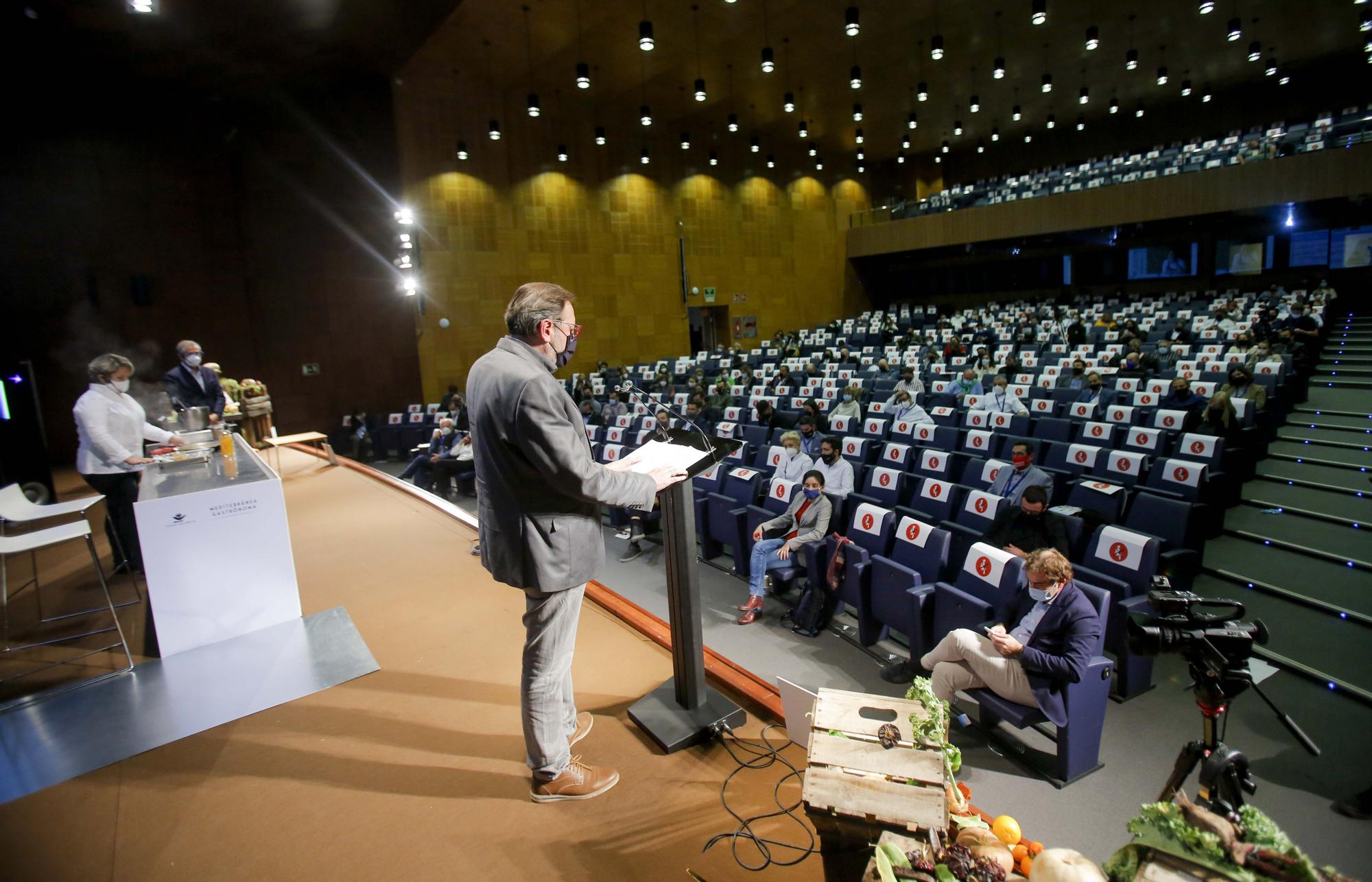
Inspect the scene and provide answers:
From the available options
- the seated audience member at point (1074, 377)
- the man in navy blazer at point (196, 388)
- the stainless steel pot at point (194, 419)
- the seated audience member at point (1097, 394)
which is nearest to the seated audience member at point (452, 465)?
the man in navy blazer at point (196, 388)

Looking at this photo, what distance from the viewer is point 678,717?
7.77 ft

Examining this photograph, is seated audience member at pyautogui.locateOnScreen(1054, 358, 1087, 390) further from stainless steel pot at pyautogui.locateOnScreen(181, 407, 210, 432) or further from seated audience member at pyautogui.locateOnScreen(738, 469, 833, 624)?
stainless steel pot at pyautogui.locateOnScreen(181, 407, 210, 432)

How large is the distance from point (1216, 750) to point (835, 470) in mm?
3831

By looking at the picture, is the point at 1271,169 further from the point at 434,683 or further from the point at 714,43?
the point at 434,683

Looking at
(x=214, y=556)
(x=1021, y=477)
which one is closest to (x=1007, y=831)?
(x=214, y=556)

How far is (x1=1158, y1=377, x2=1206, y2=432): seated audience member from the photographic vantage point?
639 cm

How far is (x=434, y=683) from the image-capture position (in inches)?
112

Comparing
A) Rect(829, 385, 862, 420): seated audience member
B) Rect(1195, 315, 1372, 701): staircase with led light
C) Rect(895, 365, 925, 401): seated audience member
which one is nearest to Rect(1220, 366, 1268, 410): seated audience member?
Rect(1195, 315, 1372, 701): staircase with led light

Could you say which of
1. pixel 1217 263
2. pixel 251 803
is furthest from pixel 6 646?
pixel 1217 263

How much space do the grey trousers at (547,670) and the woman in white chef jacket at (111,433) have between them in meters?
3.03

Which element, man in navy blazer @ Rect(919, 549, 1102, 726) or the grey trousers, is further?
man in navy blazer @ Rect(919, 549, 1102, 726)

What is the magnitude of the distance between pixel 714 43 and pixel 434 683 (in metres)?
12.9

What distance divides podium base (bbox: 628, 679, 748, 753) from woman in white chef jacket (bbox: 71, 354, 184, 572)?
3110 mm

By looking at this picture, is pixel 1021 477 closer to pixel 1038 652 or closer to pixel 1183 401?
pixel 1038 652
